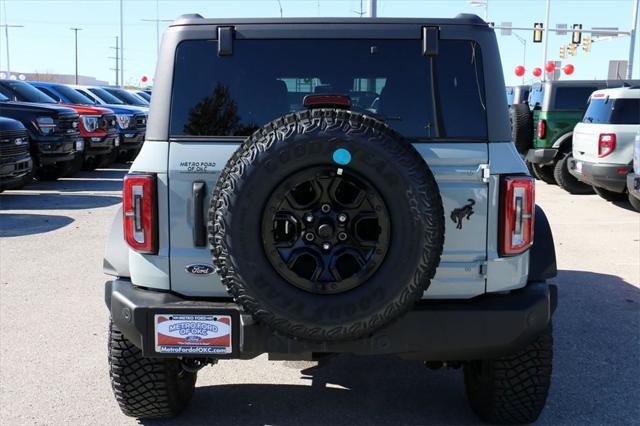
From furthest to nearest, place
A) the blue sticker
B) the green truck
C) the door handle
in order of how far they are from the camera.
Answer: the green truck
the door handle
the blue sticker

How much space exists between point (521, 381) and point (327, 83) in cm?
166

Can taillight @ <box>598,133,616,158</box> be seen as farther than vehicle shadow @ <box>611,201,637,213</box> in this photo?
No

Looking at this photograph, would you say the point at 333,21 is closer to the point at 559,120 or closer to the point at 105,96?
the point at 559,120

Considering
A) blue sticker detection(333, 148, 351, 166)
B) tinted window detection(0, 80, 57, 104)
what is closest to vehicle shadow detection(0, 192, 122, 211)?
tinted window detection(0, 80, 57, 104)

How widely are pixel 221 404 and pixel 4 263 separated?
169 inches

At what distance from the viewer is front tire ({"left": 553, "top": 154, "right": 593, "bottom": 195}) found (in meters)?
13.9

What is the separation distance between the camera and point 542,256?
11.8 feet

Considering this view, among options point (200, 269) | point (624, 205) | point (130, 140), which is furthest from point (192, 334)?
point (130, 140)

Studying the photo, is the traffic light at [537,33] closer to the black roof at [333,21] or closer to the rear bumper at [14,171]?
the rear bumper at [14,171]

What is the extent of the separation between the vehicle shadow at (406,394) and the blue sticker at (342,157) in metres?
1.21

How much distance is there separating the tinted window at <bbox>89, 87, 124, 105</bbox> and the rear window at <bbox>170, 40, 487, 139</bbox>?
17069 mm

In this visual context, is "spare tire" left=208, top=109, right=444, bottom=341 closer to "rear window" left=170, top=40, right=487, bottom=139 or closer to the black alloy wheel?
the black alloy wheel

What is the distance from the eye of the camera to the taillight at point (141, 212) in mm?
3307

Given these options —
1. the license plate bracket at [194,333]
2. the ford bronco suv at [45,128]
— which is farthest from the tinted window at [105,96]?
the license plate bracket at [194,333]
